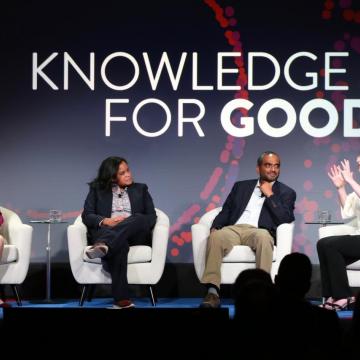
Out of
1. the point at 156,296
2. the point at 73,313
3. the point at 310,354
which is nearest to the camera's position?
the point at 310,354

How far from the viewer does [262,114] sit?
7.20m

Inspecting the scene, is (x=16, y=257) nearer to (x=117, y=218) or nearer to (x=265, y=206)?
(x=117, y=218)

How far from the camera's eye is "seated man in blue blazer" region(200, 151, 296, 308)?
237 inches

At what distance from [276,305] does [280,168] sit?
479cm

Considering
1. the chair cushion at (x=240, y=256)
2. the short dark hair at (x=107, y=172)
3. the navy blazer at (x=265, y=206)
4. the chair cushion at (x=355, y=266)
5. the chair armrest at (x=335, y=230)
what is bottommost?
the chair cushion at (x=355, y=266)

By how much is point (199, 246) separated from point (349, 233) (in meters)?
1.18

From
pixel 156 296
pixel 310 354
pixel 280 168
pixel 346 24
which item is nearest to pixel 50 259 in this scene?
pixel 156 296

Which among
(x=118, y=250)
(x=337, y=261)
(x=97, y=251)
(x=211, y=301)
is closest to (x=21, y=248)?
(x=97, y=251)

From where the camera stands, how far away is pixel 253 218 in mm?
6566

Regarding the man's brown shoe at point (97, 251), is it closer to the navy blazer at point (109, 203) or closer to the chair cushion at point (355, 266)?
the navy blazer at point (109, 203)

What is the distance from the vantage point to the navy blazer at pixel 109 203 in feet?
21.3

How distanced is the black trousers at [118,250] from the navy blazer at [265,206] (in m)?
0.72

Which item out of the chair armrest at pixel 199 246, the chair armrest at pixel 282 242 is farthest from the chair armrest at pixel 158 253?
the chair armrest at pixel 282 242

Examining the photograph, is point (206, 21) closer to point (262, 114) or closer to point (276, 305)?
point (262, 114)
